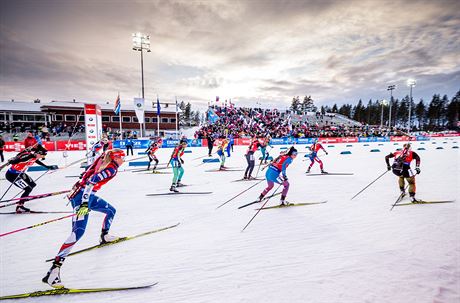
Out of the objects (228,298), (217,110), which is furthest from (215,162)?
(217,110)

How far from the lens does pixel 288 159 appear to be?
6.24 meters

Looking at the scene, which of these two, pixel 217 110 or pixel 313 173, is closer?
pixel 313 173

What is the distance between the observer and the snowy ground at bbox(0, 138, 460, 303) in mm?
3082

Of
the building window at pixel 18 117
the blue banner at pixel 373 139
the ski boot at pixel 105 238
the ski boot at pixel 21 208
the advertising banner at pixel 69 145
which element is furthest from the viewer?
the building window at pixel 18 117

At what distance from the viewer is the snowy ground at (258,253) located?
3.08 meters

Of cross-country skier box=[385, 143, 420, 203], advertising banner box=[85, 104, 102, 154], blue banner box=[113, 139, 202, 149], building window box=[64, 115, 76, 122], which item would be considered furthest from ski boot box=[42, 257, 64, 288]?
building window box=[64, 115, 76, 122]

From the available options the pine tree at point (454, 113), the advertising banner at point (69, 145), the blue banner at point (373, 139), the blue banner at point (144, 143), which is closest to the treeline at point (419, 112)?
the pine tree at point (454, 113)

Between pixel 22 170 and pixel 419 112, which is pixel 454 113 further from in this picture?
pixel 22 170

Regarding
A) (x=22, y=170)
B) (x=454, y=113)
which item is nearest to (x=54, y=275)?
(x=22, y=170)

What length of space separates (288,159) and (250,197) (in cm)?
223

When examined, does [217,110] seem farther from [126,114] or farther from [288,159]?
[288,159]

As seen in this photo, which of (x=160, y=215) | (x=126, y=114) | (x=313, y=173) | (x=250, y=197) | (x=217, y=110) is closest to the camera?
(x=160, y=215)

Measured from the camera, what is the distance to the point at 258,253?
13.3ft

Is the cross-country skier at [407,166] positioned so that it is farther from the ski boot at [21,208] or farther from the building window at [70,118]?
the building window at [70,118]
